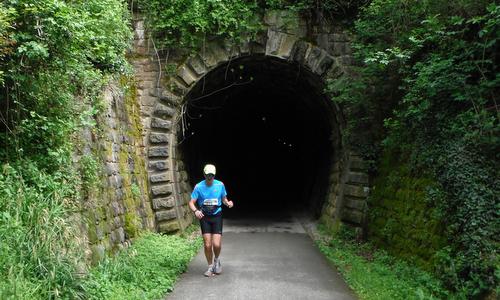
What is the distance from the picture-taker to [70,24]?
5.02 m

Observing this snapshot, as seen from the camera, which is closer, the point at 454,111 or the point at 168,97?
the point at 454,111

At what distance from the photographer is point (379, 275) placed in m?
6.52

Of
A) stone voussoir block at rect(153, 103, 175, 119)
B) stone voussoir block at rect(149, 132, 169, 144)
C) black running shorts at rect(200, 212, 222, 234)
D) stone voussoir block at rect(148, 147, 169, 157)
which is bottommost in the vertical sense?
black running shorts at rect(200, 212, 222, 234)

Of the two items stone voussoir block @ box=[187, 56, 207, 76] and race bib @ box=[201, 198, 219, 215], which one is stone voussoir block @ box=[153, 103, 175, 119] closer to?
stone voussoir block @ box=[187, 56, 207, 76]

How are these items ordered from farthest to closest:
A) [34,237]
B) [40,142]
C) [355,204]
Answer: [355,204]
[40,142]
[34,237]

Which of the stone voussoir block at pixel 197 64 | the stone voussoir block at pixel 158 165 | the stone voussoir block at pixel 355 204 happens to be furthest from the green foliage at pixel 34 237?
the stone voussoir block at pixel 355 204

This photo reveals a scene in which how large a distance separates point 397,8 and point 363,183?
11.6 feet

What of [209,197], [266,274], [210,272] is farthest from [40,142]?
[266,274]

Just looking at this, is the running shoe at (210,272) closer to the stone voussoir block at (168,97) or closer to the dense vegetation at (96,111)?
the dense vegetation at (96,111)

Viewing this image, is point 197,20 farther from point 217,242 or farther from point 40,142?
point 40,142

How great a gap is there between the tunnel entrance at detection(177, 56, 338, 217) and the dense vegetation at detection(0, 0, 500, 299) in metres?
3.52

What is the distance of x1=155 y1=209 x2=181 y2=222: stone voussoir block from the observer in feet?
31.7

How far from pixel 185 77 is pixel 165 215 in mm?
3032

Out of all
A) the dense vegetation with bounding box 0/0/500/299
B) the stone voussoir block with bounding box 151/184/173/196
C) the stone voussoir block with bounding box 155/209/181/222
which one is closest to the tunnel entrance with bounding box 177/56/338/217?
the stone voussoir block with bounding box 151/184/173/196
